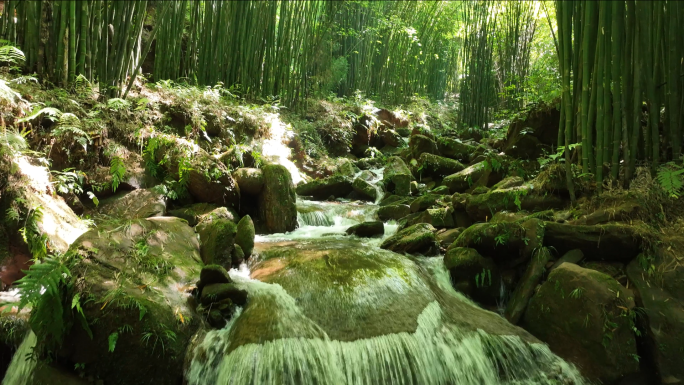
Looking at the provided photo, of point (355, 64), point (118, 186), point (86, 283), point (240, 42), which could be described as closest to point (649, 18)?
point (86, 283)

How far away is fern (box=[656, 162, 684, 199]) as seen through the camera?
2607mm

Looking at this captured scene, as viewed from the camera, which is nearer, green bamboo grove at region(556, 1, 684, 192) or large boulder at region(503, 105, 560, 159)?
green bamboo grove at region(556, 1, 684, 192)

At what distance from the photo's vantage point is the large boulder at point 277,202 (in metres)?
4.61

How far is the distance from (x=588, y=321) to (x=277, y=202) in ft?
11.0

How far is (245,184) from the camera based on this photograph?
472cm

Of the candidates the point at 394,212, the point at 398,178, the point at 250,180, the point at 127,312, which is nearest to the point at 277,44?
the point at 398,178

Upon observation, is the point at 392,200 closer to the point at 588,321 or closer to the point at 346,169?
the point at 346,169

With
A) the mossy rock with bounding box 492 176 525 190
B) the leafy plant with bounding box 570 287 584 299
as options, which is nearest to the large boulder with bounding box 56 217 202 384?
the leafy plant with bounding box 570 287 584 299

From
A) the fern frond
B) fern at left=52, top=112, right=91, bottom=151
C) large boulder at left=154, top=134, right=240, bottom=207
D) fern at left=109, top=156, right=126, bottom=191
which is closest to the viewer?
the fern frond

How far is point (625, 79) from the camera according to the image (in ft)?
9.89

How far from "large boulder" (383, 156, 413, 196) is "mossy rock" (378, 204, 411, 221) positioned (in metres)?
0.99

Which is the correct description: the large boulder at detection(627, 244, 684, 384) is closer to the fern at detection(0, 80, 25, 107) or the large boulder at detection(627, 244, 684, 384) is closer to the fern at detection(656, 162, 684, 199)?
the fern at detection(656, 162, 684, 199)

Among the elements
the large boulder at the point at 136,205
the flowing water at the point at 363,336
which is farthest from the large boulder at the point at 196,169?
the flowing water at the point at 363,336

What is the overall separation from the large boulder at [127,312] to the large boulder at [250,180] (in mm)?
2016
